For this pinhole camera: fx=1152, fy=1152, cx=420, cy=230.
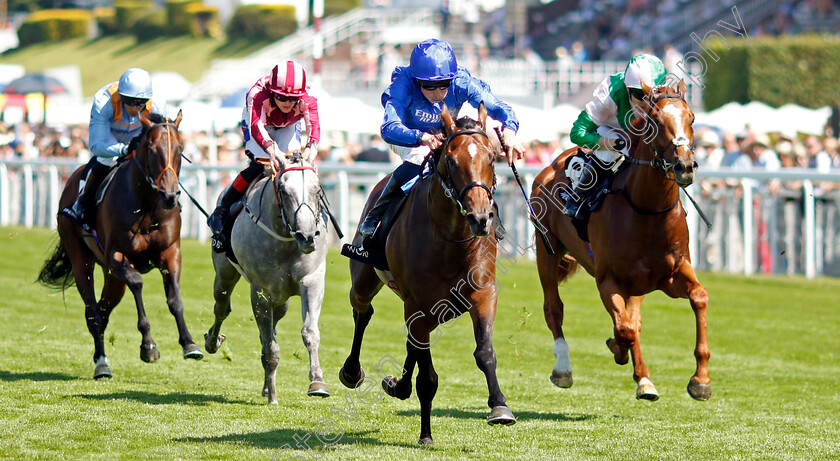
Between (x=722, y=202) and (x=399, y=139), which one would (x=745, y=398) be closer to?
(x=399, y=139)

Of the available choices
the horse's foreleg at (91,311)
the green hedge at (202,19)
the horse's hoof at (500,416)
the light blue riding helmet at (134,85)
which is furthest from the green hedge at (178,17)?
the horse's hoof at (500,416)

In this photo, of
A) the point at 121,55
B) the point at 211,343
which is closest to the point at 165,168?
the point at 211,343

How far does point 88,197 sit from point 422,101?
3259mm

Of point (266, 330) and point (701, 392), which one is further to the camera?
point (266, 330)

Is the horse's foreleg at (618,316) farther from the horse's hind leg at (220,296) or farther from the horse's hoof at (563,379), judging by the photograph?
the horse's hind leg at (220,296)

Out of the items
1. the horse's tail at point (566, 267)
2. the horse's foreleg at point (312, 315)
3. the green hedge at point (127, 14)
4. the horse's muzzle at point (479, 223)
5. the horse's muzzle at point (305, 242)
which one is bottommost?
the horse's foreleg at point (312, 315)

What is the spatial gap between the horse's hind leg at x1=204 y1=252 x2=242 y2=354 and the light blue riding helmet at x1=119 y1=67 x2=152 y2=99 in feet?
4.33

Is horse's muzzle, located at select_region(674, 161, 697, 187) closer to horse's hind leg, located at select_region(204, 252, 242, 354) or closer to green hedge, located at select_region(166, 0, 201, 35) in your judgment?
horse's hind leg, located at select_region(204, 252, 242, 354)

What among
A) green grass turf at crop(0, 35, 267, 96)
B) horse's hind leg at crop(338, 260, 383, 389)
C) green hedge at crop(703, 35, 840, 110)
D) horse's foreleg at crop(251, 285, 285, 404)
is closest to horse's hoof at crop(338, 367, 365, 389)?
horse's hind leg at crop(338, 260, 383, 389)

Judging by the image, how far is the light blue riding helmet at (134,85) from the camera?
338 inches

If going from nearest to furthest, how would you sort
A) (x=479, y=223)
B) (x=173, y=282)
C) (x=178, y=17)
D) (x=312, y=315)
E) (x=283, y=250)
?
(x=479, y=223) < (x=312, y=315) < (x=283, y=250) < (x=173, y=282) < (x=178, y=17)

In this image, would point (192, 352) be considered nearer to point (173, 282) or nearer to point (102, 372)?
point (173, 282)

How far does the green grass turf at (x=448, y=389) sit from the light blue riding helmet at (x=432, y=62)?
149cm

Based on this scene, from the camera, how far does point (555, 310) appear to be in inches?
318
